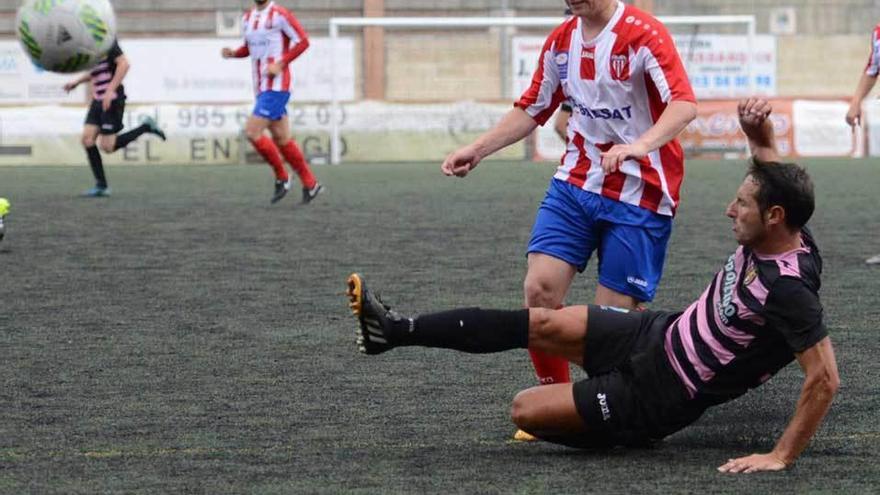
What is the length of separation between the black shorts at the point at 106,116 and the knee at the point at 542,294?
36.4 feet

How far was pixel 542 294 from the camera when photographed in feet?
17.0

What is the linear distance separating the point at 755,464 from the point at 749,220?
0.66m

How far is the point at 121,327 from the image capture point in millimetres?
7129

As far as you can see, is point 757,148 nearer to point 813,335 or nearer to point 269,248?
point 813,335

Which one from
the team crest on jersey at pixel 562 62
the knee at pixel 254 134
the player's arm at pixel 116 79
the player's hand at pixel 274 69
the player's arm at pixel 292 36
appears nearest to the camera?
the team crest on jersey at pixel 562 62

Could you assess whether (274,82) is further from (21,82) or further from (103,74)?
(21,82)

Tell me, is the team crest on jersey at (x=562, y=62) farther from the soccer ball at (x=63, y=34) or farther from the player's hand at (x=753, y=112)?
the soccer ball at (x=63, y=34)

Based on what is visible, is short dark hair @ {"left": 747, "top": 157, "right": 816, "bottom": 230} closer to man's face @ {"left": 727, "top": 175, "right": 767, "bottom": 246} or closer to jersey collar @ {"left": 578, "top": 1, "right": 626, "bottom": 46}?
man's face @ {"left": 727, "top": 175, "right": 767, "bottom": 246}

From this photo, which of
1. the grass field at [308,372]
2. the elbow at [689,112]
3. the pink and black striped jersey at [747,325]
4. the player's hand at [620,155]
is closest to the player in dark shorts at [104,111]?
the grass field at [308,372]

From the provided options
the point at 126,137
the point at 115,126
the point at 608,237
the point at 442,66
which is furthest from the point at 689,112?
the point at 442,66

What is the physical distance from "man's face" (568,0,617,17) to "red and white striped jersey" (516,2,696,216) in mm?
64

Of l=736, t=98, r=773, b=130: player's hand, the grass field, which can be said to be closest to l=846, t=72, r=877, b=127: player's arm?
the grass field

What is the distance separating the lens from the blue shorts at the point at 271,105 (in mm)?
14680

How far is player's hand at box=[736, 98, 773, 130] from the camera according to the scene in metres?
4.74
